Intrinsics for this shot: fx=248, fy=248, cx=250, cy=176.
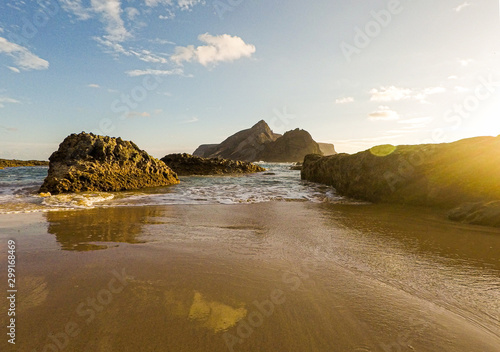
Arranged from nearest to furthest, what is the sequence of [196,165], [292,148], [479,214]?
1. [479,214]
2. [196,165]
3. [292,148]

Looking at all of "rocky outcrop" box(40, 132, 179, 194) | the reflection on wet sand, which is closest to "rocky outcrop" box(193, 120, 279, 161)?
"rocky outcrop" box(40, 132, 179, 194)

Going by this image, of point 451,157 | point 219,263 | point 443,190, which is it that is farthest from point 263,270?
point 451,157

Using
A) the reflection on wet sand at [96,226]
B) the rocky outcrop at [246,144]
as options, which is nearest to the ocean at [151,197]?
the reflection on wet sand at [96,226]

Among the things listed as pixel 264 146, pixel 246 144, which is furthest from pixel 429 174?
pixel 246 144

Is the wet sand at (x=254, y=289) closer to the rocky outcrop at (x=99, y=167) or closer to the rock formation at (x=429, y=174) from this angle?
the rock formation at (x=429, y=174)

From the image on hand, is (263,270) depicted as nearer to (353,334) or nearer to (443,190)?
(353,334)

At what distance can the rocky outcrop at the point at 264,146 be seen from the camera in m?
121

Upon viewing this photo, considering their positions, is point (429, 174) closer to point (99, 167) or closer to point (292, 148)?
point (99, 167)

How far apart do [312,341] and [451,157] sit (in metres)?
8.88

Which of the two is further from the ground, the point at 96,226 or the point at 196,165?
the point at 196,165

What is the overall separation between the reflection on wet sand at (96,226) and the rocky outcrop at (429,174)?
7934 mm

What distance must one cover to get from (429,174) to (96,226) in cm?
964

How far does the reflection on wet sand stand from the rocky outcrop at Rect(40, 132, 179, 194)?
236 inches

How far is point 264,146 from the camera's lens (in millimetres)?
133625
